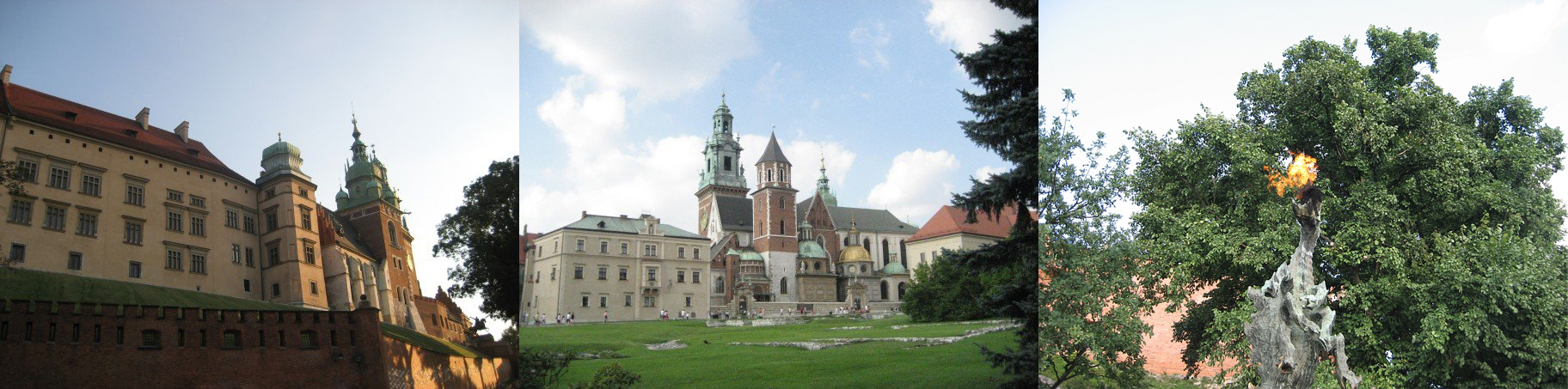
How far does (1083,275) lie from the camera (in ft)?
34.9

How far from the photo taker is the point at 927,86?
10242mm

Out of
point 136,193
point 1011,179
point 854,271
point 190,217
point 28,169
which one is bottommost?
point 854,271

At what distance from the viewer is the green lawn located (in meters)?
8.77

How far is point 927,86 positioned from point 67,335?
725cm

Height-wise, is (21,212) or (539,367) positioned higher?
(21,212)

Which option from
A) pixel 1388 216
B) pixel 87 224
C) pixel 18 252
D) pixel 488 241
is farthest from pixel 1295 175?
pixel 18 252

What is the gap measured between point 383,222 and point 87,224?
1828mm

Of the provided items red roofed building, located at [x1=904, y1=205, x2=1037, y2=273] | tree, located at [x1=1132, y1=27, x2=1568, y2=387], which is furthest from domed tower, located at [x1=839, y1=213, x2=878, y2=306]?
tree, located at [x1=1132, y1=27, x2=1568, y2=387]

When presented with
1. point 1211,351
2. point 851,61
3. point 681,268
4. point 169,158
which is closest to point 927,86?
point 851,61

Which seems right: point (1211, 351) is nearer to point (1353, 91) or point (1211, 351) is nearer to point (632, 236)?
point (1353, 91)

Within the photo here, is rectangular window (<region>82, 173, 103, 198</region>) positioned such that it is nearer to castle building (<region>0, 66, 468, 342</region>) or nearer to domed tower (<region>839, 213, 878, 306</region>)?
castle building (<region>0, 66, 468, 342</region>)

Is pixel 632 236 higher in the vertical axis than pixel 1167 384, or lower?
higher

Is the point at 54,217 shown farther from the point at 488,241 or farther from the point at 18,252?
the point at 488,241

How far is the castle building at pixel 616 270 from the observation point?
8.84 meters
